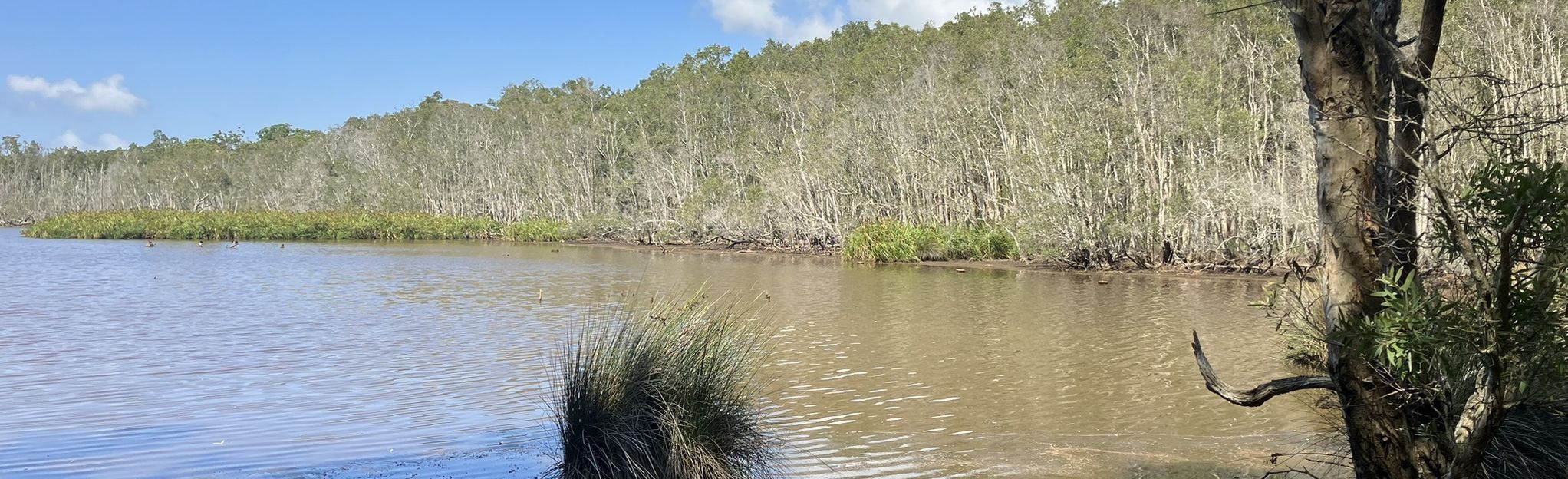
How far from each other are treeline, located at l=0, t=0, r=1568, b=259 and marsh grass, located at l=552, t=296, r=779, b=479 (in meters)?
3.23

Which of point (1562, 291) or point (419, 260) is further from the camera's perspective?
point (419, 260)

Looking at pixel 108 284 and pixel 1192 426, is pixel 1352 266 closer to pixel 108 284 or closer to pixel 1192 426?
pixel 1192 426

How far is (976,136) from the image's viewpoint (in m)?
36.5

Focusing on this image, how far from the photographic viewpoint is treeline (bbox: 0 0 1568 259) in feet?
82.8

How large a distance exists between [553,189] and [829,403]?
57.5 meters

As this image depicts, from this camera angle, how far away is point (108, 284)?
73.0ft

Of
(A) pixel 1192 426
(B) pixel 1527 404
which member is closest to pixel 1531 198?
(B) pixel 1527 404

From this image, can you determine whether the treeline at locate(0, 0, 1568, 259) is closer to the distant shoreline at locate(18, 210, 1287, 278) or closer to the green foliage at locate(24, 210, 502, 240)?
the distant shoreline at locate(18, 210, 1287, 278)

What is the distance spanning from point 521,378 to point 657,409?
5343 mm

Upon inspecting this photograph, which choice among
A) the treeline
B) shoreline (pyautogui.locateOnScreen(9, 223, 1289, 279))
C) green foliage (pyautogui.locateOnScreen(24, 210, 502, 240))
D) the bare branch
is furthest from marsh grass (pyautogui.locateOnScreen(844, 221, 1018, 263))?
green foliage (pyautogui.locateOnScreen(24, 210, 502, 240))

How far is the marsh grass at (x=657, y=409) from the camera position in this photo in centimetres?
519

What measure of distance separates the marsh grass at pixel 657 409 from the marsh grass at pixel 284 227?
163ft

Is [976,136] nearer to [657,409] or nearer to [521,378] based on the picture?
[521,378]

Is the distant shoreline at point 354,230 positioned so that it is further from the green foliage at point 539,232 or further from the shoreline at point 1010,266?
the shoreline at point 1010,266
